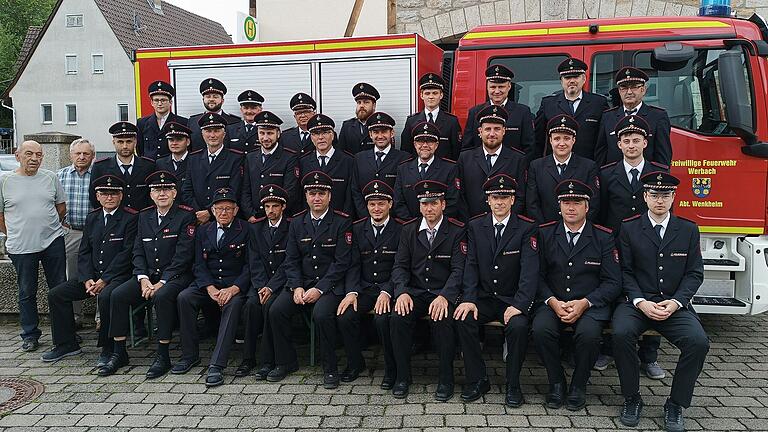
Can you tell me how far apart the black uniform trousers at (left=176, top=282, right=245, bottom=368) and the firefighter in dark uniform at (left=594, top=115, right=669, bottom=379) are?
2.93m

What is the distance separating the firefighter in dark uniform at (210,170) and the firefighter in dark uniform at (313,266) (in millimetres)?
950

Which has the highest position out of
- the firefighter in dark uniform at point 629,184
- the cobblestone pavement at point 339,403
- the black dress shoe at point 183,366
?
the firefighter in dark uniform at point 629,184

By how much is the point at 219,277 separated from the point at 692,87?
4.18 metres

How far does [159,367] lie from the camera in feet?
17.0

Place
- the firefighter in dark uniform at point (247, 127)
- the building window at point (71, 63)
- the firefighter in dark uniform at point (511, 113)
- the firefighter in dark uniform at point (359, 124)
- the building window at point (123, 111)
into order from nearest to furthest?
the firefighter in dark uniform at point (511, 113) < the firefighter in dark uniform at point (359, 124) < the firefighter in dark uniform at point (247, 127) < the building window at point (123, 111) < the building window at point (71, 63)

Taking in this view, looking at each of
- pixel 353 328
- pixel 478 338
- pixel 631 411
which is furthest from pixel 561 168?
pixel 353 328

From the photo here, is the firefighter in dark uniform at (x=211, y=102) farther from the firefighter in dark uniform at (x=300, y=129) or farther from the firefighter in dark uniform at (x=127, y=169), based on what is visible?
the firefighter in dark uniform at (x=300, y=129)

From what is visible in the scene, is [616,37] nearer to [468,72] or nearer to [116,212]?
[468,72]

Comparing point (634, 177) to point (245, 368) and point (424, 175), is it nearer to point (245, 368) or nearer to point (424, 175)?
point (424, 175)

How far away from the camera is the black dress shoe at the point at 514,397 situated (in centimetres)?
446

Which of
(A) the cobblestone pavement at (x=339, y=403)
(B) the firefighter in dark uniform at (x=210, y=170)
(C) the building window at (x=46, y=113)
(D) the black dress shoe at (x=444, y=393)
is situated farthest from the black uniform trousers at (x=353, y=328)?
(C) the building window at (x=46, y=113)

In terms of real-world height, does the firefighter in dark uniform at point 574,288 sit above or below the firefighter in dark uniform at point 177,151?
below

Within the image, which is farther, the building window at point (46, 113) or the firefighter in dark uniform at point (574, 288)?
the building window at point (46, 113)

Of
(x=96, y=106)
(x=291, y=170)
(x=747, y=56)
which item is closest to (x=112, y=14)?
(x=96, y=106)
